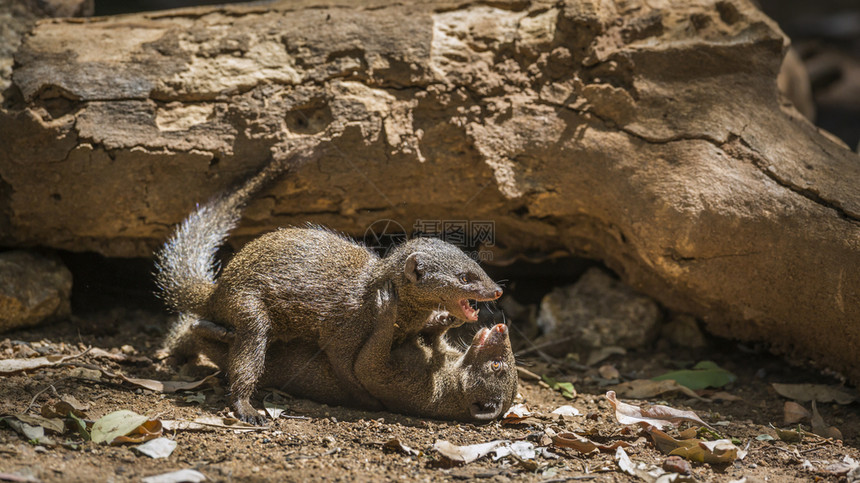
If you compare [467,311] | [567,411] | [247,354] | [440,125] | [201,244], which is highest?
[440,125]

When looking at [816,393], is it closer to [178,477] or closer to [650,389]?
[650,389]

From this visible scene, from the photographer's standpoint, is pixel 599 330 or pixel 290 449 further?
pixel 599 330

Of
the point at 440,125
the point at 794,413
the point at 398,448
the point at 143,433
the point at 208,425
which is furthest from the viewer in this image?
the point at 440,125

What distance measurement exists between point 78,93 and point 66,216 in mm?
837

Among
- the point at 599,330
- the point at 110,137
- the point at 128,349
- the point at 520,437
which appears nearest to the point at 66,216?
the point at 110,137

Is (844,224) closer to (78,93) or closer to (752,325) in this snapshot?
(752,325)

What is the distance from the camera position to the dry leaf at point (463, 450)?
3.53m

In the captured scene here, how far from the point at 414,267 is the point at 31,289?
278 cm

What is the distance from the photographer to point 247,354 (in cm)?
407

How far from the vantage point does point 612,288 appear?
18.2 ft

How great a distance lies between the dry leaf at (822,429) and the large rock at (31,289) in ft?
16.4

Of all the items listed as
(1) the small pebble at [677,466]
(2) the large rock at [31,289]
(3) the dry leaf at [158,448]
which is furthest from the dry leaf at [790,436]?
(2) the large rock at [31,289]

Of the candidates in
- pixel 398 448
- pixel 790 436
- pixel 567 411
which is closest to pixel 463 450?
pixel 398 448

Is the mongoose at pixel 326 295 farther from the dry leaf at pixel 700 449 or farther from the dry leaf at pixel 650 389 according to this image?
the dry leaf at pixel 650 389
